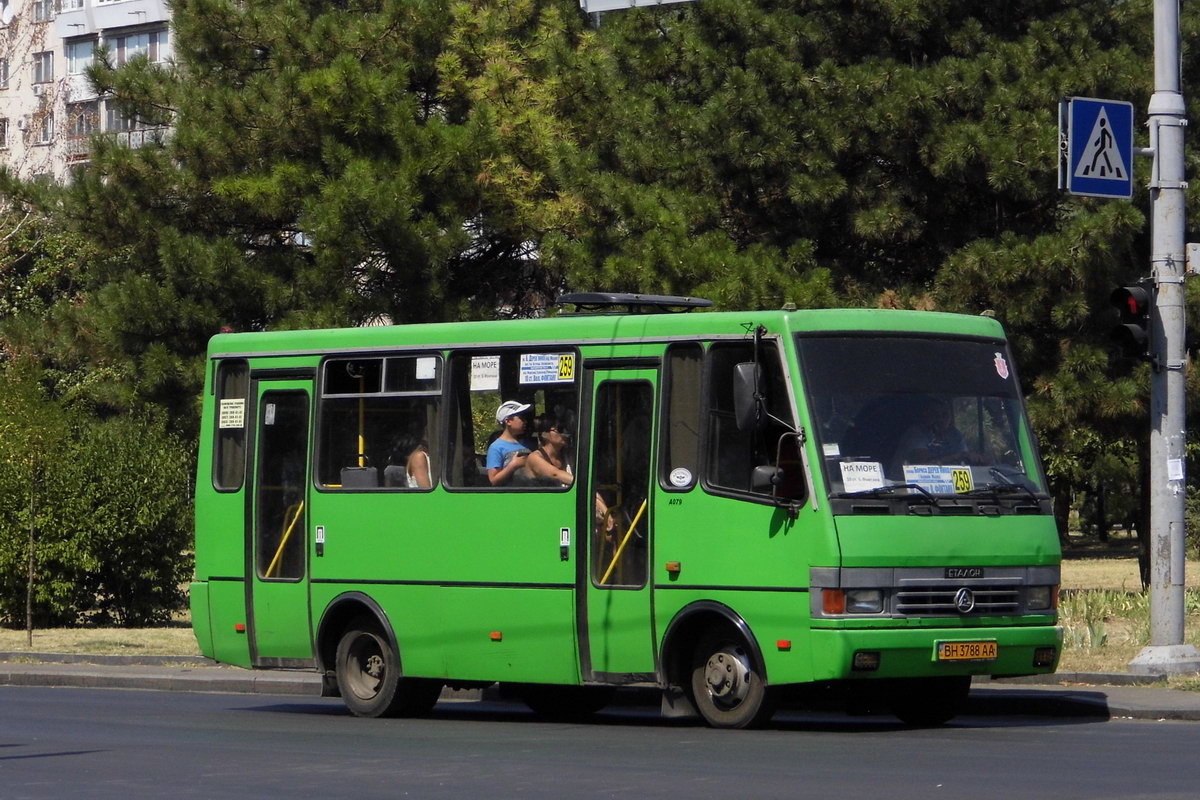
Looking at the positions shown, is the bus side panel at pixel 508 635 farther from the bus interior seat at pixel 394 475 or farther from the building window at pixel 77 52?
the building window at pixel 77 52

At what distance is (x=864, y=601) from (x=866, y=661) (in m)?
0.38

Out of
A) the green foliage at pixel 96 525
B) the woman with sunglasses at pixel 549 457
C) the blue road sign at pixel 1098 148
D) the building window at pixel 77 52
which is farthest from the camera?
the building window at pixel 77 52

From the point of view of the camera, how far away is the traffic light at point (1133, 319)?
53.3 ft

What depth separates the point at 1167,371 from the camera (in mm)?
16484

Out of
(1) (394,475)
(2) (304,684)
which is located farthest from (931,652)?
(2) (304,684)

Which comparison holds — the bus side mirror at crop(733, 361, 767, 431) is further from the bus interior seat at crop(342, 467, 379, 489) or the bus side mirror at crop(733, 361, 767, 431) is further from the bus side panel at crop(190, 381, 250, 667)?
the bus side panel at crop(190, 381, 250, 667)

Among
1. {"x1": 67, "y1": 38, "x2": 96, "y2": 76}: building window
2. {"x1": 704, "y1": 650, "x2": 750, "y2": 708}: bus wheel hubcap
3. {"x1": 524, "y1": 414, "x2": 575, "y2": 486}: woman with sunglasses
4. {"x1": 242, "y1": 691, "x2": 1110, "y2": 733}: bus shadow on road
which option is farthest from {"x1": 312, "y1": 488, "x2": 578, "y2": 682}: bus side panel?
{"x1": 67, "y1": 38, "x2": 96, "y2": 76}: building window

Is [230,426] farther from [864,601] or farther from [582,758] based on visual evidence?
[864,601]

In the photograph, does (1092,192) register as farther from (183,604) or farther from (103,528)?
(183,604)

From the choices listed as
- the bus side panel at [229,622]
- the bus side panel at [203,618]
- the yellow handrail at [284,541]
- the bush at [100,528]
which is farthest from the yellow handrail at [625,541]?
the bush at [100,528]

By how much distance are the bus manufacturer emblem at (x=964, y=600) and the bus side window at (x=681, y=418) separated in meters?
1.87

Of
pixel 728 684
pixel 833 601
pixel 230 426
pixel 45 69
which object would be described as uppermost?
pixel 45 69

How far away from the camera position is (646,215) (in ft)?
80.2

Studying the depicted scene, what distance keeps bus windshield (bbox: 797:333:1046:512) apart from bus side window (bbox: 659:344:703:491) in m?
0.85
